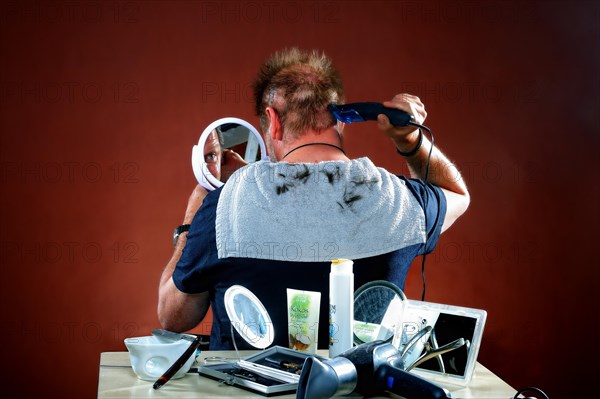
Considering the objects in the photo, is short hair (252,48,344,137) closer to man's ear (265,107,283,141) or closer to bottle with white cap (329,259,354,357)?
man's ear (265,107,283,141)

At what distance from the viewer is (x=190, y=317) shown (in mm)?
1621

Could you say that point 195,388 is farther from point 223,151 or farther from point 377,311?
point 223,151

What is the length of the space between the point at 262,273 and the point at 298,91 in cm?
52

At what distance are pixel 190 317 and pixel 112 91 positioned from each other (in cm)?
166

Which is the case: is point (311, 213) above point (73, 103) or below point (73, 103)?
below

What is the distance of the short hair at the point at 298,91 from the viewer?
1.74 meters

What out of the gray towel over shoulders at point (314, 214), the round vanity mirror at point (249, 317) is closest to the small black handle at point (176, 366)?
the round vanity mirror at point (249, 317)

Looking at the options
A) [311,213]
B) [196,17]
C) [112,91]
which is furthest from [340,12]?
[311,213]

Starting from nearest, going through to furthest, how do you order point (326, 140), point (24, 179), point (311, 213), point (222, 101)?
point (311, 213), point (326, 140), point (24, 179), point (222, 101)

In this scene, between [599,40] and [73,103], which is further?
[599,40]

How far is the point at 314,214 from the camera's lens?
148 cm

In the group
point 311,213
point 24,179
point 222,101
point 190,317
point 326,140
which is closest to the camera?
point 311,213

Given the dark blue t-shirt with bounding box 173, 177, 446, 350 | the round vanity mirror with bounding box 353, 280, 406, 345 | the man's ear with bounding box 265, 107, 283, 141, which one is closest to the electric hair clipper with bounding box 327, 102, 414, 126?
the man's ear with bounding box 265, 107, 283, 141

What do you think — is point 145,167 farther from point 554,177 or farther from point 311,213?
point 554,177
